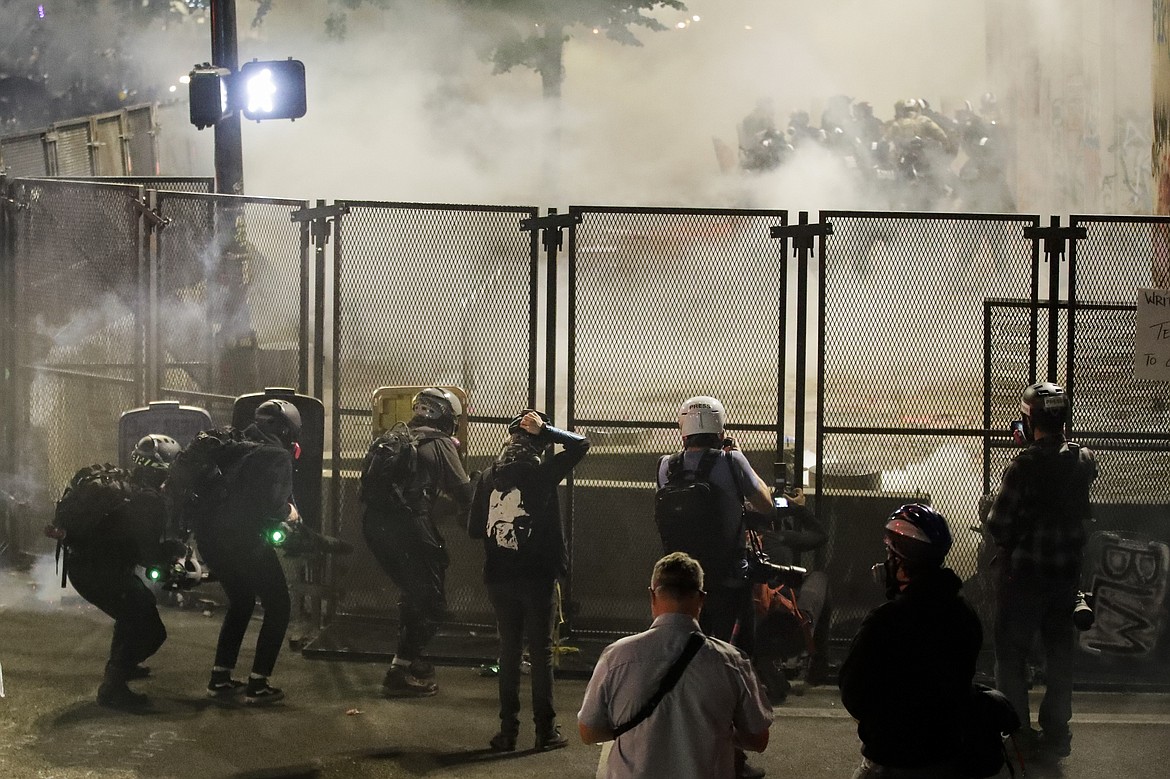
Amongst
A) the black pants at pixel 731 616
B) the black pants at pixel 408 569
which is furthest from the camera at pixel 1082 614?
the black pants at pixel 408 569

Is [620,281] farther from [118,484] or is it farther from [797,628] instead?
[118,484]

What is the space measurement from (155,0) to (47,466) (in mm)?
17809

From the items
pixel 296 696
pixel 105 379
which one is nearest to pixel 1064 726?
pixel 296 696

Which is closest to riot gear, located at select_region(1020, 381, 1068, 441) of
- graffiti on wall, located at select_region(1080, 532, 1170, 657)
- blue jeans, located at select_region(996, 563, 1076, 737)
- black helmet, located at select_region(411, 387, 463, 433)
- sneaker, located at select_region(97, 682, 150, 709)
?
blue jeans, located at select_region(996, 563, 1076, 737)

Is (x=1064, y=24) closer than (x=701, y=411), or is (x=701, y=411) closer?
(x=701, y=411)

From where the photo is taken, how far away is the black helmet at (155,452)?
24.9 ft

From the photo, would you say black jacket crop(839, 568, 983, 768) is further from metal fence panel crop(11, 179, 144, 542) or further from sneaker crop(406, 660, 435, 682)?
metal fence panel crop(11, 179, 144, 542)

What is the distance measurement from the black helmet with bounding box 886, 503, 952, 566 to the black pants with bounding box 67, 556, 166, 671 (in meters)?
4.39

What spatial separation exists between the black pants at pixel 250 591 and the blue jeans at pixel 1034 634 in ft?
12.1

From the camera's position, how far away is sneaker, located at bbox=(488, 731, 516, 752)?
20.8ft

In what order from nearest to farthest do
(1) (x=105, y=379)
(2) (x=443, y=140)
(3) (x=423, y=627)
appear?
(3) (x=423, y=627)
(1) (x=105, y=379)
(2) (x=443, y=140)

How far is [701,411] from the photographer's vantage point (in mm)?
6355

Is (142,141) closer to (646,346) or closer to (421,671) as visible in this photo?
(646,346)

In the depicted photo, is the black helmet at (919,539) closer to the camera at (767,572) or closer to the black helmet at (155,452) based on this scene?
the camera at (767,572)
